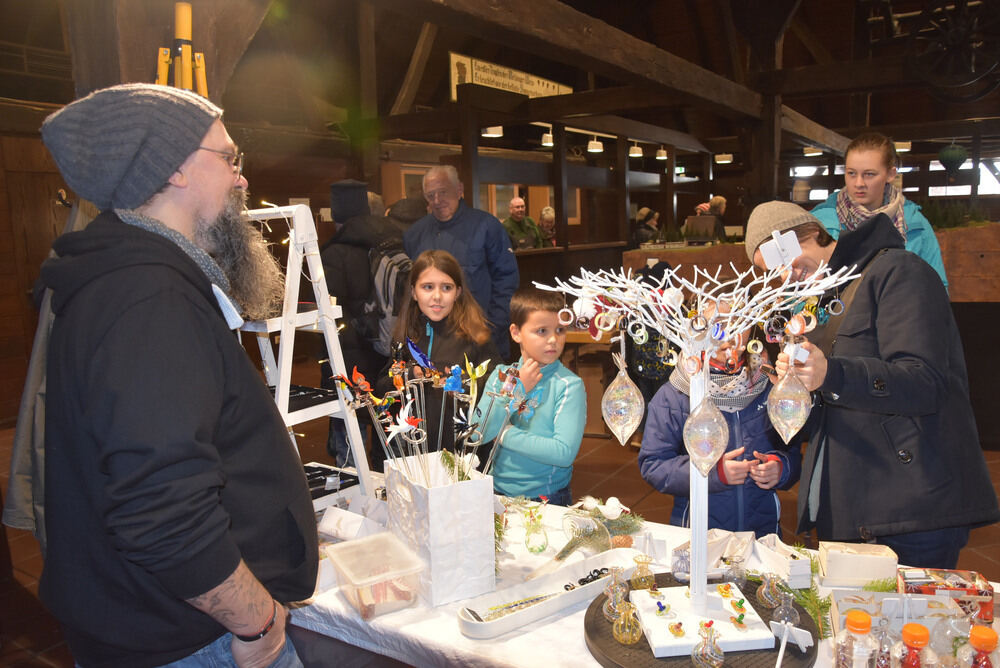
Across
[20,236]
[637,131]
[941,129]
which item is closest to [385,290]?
[20,236]

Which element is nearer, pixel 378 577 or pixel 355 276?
pixel 378 577

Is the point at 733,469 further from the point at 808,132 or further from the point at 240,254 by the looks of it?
the point at 808,132

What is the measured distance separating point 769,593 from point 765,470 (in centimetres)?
48

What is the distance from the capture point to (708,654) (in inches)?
43.0

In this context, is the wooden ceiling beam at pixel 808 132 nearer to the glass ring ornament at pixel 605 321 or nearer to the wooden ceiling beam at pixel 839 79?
the wooden ceiling beam at pixel 839 79

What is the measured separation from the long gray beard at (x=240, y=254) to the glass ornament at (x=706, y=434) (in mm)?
825

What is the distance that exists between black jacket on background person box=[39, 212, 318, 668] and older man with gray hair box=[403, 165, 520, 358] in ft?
8.02

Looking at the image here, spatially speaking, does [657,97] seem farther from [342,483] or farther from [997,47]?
[342,483]

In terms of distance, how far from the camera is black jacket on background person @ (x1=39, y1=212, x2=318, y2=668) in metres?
0.90

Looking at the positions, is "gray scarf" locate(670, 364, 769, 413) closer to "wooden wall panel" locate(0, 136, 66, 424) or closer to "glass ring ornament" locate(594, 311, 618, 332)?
"glass ring ornament" locate(594, 311, 618, 332)

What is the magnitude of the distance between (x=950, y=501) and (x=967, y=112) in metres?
11.5

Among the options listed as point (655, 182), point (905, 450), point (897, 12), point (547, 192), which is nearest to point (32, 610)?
point (905, 450)

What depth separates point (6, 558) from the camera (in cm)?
299

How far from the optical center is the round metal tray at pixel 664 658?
111 centimetres
